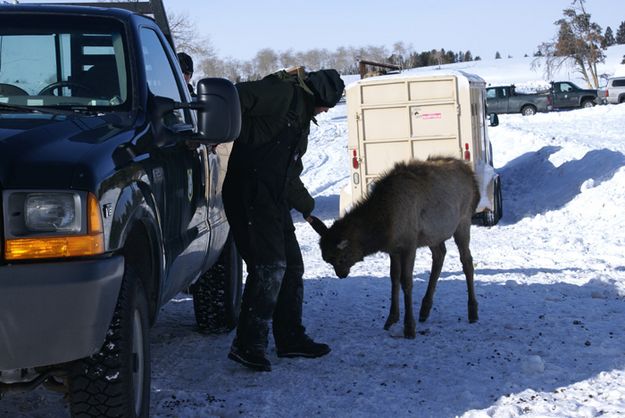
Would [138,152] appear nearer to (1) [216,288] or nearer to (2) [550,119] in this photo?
(1) [216,288]

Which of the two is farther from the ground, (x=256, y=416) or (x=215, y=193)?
(x=215, y=193)

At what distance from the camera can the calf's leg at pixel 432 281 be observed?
7.44 meters

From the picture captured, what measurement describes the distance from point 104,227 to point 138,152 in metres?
0.71

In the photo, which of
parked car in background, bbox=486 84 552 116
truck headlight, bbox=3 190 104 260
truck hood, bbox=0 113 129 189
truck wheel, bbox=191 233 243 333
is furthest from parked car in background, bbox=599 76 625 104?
truck headlight, bbox=3 190 104 260

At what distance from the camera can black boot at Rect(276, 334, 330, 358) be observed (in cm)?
614

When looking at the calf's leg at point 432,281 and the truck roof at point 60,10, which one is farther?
the calf's leg at point 432,281

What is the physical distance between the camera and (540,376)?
5.52 m

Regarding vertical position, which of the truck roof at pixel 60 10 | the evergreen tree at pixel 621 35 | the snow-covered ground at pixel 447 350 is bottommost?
the snow-covered ground at pixel 447 350

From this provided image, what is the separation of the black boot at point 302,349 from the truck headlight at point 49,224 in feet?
9.57

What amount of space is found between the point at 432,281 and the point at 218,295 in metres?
1.88

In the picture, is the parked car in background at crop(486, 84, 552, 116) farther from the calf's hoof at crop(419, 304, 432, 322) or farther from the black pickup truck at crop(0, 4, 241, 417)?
the black pickup truck at crop(0, 4, 241, 417)

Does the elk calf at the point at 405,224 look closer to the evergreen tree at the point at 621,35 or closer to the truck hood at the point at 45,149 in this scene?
the truck hood at the point at 45,149

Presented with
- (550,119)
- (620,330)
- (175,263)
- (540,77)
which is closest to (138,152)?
(175,263)

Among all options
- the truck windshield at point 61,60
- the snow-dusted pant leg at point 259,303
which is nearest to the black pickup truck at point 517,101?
the snow-dusted pant leg at point 259,303
